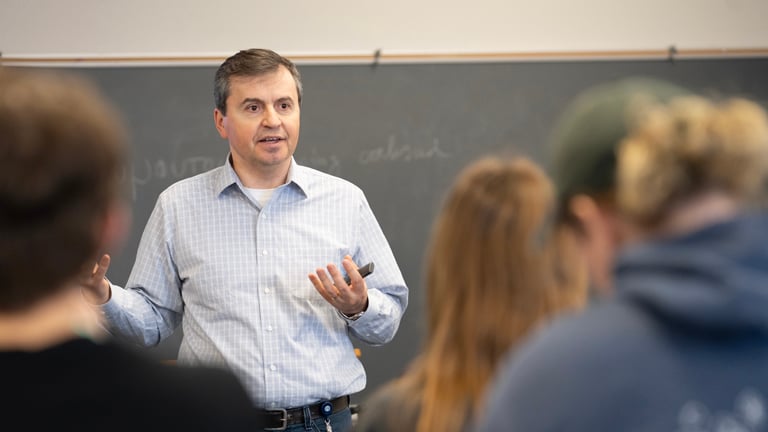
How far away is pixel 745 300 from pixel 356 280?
1.63m

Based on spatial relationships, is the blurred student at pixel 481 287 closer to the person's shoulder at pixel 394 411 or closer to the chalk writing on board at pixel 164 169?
the person's shoulder at pixel 394 411

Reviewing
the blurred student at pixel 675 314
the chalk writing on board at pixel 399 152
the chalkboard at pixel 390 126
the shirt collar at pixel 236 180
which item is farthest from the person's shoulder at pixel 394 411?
the chalk writing on board at pixel 399 152

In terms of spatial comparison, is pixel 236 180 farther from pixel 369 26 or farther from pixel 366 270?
pixel 369 26

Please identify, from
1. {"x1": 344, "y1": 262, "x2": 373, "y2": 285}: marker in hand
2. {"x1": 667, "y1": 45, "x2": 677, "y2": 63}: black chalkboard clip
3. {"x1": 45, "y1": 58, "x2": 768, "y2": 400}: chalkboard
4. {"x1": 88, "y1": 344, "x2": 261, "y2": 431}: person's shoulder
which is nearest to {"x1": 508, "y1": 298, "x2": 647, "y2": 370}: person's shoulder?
{"x1": 88, "y1": 344, "x2": 261, "y2": 431}: person's shoulder

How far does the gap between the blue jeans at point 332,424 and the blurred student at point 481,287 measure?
109 cm

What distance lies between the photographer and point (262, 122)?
268 centimetres

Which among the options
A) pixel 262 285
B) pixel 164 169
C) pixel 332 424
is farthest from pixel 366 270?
pixel 164 169

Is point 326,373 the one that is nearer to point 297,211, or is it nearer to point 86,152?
point 297,211

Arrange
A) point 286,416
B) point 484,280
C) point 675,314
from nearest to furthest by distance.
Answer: point 675,314 < point 484,280 < point 286,416

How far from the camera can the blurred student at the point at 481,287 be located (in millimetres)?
1391

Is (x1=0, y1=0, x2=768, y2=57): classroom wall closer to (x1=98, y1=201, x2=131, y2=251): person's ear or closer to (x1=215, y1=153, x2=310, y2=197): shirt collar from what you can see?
(x1=215, y1=153, x2=310, y2=197): shirt collar

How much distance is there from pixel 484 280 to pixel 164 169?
2753 millimetres

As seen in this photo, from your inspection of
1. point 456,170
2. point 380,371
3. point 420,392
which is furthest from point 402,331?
point 420,392

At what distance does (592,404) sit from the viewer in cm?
94
